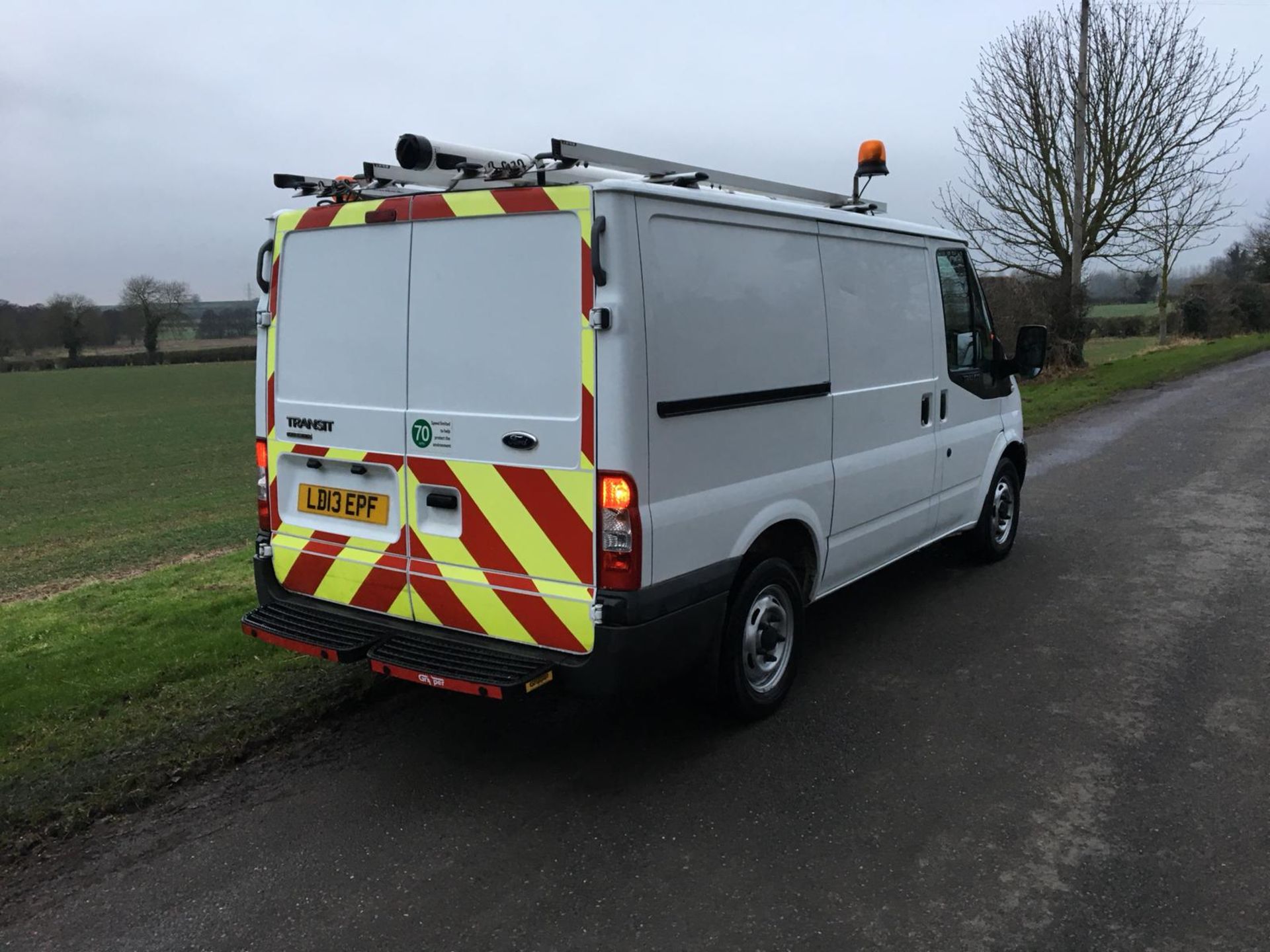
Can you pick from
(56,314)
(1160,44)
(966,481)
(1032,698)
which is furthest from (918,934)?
(56,314)

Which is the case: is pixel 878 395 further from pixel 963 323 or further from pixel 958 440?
pixel 963 323

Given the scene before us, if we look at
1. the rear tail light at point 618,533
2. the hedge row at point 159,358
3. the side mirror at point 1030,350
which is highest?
the hedge row at point 159,358

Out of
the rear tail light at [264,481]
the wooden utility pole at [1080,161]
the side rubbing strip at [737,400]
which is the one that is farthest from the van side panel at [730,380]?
the wooden utility pole at [1080,161]

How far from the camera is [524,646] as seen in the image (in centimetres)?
397

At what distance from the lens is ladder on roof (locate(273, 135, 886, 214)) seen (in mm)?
3910

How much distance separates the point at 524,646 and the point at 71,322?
89754 millimetres

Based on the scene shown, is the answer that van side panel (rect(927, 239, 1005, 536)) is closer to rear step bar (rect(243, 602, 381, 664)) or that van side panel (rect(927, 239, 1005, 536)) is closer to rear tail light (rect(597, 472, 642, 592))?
rear tail light (rect(597, 472, 642, 592))

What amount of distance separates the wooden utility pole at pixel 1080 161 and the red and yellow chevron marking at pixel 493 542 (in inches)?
817

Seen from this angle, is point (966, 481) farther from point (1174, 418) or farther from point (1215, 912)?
point (1174, 418)

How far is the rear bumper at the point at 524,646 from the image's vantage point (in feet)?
12.2

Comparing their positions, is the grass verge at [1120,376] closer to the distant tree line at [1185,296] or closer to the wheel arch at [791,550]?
the distant tree line at [1185,296]

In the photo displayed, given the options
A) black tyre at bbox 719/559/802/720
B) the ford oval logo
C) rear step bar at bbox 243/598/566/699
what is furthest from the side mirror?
rear step bar at bbox 243/598/566/699

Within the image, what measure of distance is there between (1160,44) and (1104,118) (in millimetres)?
1932

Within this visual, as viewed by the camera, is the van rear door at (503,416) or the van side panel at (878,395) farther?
the van side panel at (878,395)
